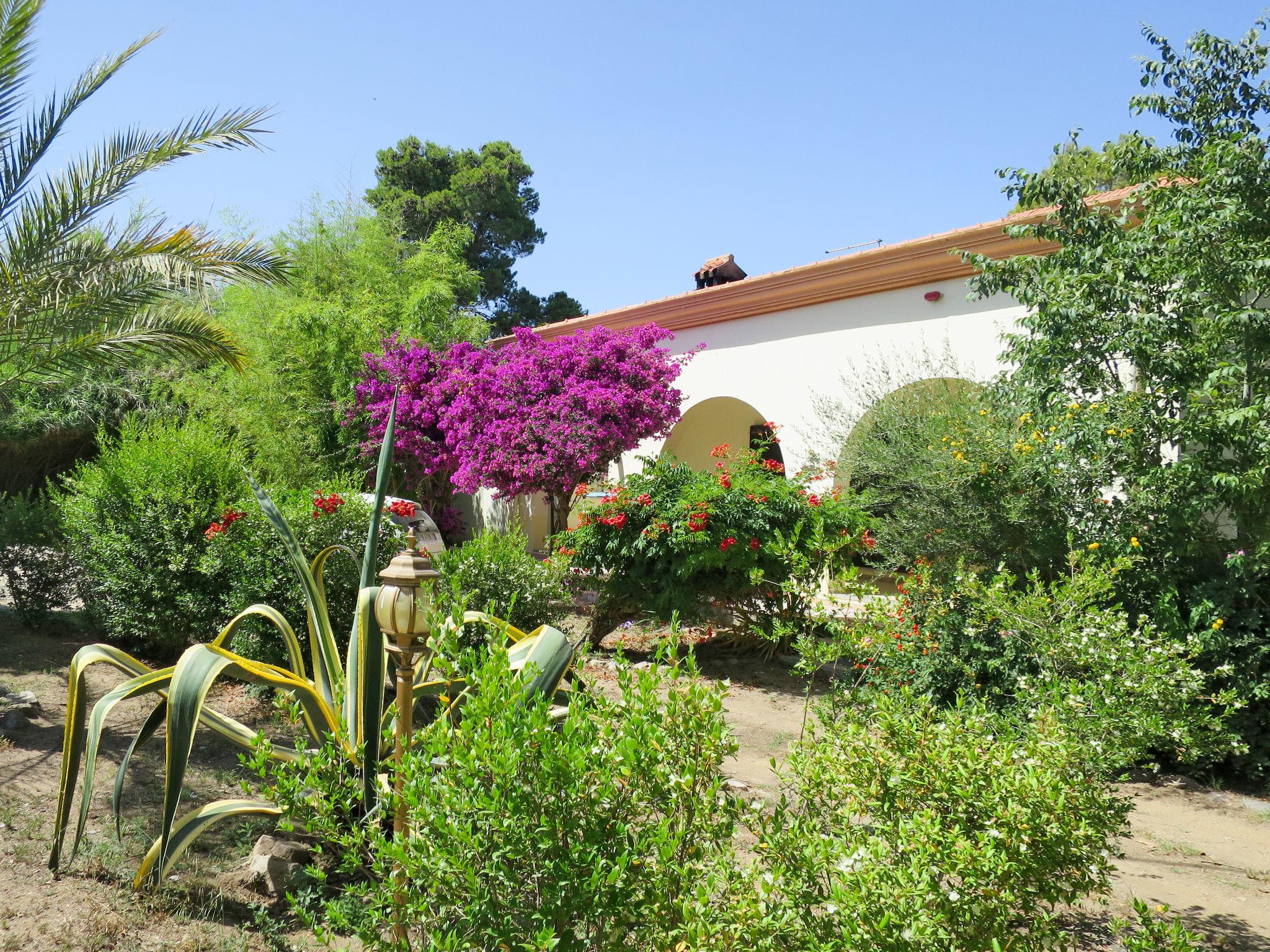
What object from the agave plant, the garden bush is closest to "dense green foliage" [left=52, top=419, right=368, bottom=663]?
the garden bush

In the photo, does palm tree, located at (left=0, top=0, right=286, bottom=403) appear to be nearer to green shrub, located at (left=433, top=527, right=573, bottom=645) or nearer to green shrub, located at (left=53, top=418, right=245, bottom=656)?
green shrub, located at (left=53, top=418, right=245, bottom=656)

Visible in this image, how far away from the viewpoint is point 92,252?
6.80m

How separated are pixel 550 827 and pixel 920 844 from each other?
92 centimetres

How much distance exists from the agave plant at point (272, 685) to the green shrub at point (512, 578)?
233cm

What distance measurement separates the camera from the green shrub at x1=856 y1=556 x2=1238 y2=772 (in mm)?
3359

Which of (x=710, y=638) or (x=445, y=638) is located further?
(x=710, y=638)

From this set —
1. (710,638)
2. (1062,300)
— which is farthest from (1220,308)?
(710,638)

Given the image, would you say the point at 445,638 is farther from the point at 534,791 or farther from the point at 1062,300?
the point at 1062,300

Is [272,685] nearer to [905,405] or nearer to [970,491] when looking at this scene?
[970,491]

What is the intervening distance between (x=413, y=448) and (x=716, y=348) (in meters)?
4.88

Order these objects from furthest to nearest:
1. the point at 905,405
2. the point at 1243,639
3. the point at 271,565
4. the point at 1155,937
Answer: the point at 905,405, the point at 271,565, the point at 1243,639, the point at 1155,937

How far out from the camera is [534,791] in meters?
1.94

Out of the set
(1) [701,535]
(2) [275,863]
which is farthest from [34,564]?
(2) [275,863]

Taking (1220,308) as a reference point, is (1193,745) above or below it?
below
